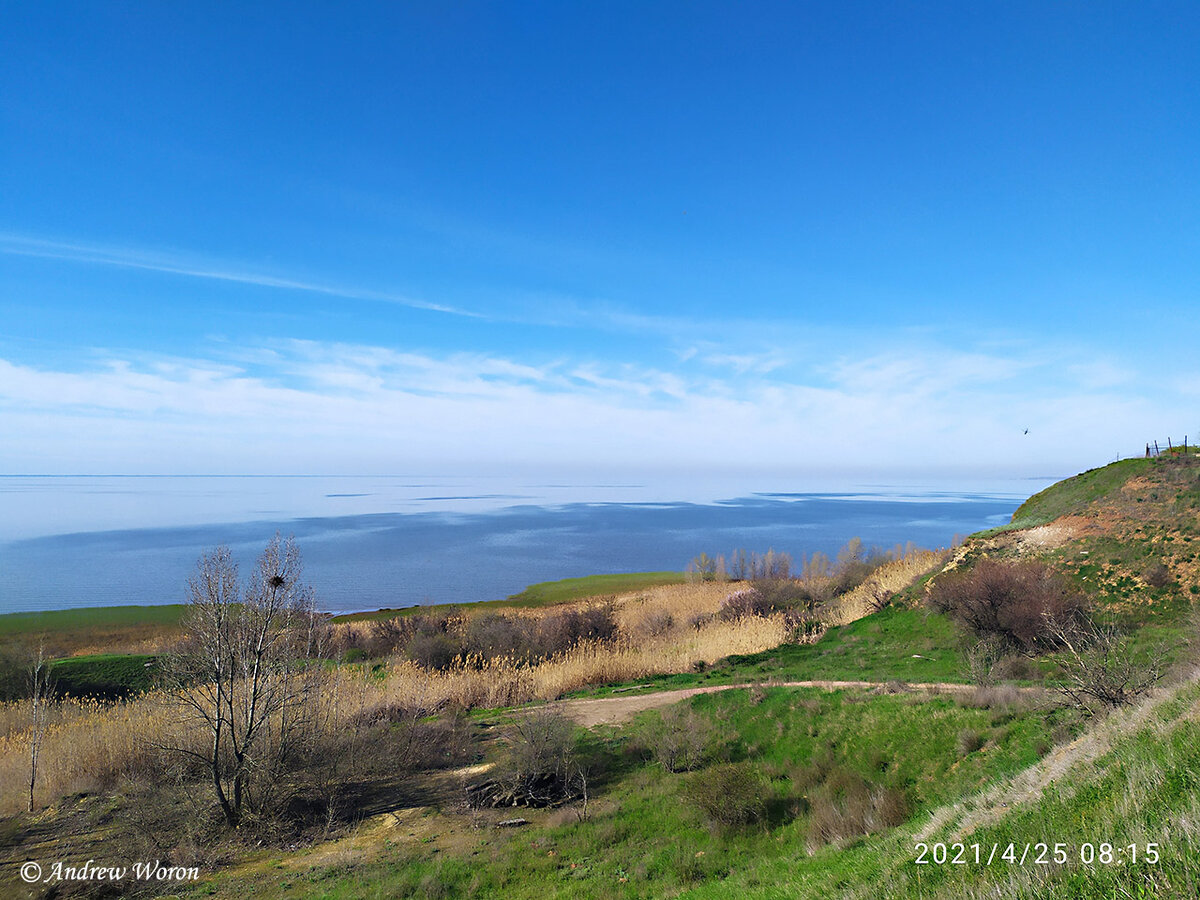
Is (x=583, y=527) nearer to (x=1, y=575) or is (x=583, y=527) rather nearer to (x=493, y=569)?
(x=493, y=569)

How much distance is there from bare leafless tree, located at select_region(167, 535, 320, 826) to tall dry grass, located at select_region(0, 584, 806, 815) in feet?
3.62

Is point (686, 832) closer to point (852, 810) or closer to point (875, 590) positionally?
point (852, 810)

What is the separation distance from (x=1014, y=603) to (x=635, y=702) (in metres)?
14.0

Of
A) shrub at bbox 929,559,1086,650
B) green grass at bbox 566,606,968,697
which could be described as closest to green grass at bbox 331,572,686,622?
green grass at bbox 566,606,968,697

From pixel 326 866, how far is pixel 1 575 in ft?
190

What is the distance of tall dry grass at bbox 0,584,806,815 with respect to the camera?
13.2 metres

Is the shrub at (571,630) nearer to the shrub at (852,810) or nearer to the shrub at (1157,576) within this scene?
the shrub at (852,810)

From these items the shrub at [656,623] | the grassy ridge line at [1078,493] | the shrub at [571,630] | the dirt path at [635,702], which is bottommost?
the shrub at [656,623]

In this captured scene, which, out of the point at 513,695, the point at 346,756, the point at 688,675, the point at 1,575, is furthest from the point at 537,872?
the point at 1,575

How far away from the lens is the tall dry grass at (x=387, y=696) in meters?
13.2

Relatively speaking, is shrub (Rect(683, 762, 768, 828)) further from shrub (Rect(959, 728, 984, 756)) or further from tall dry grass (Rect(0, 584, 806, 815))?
tall dry grass (Rect(0, 584, 806, 815))

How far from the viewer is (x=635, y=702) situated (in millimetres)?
18062

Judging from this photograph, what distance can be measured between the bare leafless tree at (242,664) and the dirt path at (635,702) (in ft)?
24.6

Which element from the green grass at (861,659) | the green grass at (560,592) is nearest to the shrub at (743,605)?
the green grass at (861,659)
